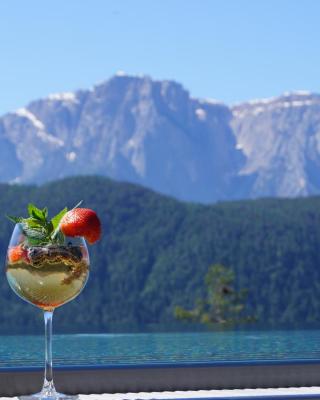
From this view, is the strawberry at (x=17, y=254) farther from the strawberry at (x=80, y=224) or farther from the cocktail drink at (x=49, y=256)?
the strawberry at (x=80, y=224)

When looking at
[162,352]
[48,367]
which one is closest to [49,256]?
[48,367]

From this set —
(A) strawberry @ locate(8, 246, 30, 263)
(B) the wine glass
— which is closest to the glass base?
(B) the wine glass

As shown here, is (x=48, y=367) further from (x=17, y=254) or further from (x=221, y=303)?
(x=221, y=303)

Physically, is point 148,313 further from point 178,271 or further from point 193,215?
point 193,215

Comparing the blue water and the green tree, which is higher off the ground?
the blue water

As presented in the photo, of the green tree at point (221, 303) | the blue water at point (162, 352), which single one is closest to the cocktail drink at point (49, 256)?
the blue water at point (162, 352)

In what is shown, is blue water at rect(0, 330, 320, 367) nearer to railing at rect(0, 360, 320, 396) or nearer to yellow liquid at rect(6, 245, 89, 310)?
railing at rect(0, 360, 320, 396)

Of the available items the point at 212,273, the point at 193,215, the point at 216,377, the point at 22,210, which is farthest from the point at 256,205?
the point at 216,377
